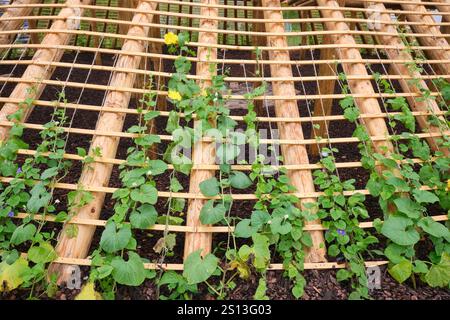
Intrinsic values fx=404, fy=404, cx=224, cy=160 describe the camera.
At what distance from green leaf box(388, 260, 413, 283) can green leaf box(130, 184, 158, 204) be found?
1044 millimetres

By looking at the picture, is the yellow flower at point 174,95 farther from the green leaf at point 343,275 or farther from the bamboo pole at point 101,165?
the green leaf at point 343,275

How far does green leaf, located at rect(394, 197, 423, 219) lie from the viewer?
1731mm

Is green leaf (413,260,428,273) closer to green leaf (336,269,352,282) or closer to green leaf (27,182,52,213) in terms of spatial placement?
green leaf (336,269,352,282)

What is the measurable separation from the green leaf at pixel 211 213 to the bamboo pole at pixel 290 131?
39cm

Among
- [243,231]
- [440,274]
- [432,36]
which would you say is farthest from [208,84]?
[432,36]

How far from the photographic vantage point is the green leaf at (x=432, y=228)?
1692 millimetres

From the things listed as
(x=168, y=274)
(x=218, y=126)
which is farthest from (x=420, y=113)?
(x=168, y=274)

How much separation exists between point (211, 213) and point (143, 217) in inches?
11.0

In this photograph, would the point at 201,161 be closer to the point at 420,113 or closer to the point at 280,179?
the point at 280,179

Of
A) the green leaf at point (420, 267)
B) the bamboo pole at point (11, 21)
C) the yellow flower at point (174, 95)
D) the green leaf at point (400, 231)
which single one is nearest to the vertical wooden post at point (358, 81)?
the green leaf at point (400, 231)

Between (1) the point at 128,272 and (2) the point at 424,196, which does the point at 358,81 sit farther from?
(1) the point at 128,272

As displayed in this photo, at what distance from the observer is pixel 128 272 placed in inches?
60.4
